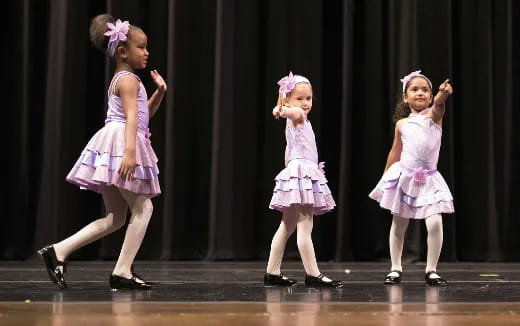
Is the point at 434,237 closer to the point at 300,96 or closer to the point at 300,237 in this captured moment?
the point at 300,237

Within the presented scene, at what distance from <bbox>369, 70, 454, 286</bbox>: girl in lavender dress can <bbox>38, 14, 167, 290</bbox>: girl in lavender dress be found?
117cm

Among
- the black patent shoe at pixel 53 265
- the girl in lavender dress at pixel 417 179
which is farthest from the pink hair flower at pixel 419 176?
the black patent shoe at pixel 53 265

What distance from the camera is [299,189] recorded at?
3578 millimetres

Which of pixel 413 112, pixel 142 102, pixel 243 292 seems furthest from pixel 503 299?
pixel 142 102

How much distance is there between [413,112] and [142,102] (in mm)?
1375

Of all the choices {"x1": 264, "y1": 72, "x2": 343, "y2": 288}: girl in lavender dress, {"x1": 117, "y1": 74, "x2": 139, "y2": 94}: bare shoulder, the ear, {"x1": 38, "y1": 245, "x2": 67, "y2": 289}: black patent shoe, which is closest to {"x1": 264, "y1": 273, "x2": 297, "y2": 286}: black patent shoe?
{"x1": 264, "y1": 72, "x2": 343, "y2": 288}: girl in lavender dress

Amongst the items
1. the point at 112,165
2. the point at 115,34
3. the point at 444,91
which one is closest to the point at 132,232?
the point at 112,165

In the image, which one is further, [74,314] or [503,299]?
[503,299]

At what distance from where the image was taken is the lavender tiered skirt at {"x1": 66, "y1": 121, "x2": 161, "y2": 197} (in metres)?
3.29

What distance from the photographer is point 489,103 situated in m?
5.63

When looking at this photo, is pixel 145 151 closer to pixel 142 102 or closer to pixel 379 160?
pixel 142 102

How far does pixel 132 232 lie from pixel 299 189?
752 mm

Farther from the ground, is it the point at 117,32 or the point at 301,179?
the point at 117,32

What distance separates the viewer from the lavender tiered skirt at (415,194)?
377 centimetres
